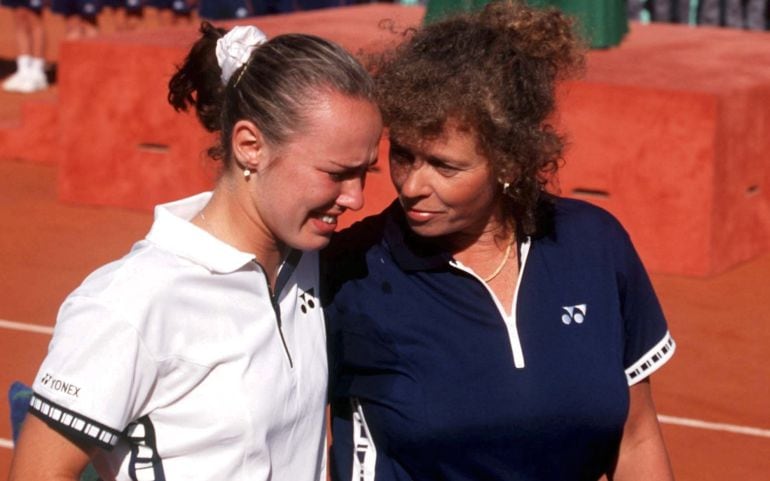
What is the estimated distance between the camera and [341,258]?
3439mm

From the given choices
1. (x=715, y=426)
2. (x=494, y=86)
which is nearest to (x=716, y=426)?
(x=715, y=426)

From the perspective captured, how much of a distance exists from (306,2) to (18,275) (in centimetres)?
568

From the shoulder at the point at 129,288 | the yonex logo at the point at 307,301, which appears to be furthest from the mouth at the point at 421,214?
the shoulder at the point at 129,288

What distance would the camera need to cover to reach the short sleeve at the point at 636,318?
3512 mm

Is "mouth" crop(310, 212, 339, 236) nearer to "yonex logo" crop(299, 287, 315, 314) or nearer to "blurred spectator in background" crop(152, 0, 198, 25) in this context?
"yonex logo" crop(299, 287, 315, 314)

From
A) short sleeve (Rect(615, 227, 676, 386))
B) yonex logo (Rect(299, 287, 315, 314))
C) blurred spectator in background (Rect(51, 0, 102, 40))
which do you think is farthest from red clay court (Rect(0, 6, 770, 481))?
yonex logo (Rect(299, 287, 315, 314))

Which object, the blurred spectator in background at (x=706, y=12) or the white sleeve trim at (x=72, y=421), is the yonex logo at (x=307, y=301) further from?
the blurred spectator in background at (x=706, y=12)

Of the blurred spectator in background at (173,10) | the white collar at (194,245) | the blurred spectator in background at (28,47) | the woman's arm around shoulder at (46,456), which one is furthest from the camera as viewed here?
the blurred spectator in background at (173,10)

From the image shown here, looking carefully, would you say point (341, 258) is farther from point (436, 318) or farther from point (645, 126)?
point (645, 126)

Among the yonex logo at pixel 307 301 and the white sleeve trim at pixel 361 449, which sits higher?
the yonex logo at pixel 307 301

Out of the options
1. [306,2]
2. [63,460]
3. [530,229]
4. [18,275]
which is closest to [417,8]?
[306,2]

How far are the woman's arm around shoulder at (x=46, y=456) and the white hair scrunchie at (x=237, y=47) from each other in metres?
0.79

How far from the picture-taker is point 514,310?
11.1 ft

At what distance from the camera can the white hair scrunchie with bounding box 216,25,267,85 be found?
310 centimetres
